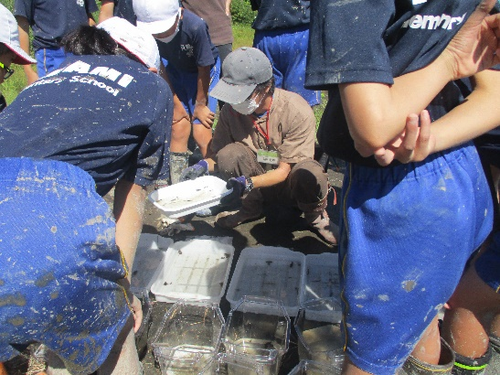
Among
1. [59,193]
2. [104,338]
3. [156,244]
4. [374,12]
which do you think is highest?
[374,12]

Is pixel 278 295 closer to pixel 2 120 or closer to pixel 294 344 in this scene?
pixel 294 344

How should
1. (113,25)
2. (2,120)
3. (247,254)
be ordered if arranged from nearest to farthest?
(2,120) < (113,25) < (247,254)

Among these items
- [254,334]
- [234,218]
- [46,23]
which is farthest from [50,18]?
[254,334]

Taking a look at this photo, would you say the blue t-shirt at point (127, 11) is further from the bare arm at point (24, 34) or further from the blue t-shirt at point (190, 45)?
the bare arm at point (24, 34)

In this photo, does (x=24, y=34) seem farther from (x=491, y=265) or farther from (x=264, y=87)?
(x=491, y=265)

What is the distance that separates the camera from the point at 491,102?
1.12 meters

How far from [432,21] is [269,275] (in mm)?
1848

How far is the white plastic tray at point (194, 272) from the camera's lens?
2359 millimetres

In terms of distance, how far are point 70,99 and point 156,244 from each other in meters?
1.50

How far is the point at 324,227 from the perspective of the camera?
292cm

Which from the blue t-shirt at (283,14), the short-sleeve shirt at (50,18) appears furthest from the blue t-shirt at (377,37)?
the short-sleeve shirt at (50,18)

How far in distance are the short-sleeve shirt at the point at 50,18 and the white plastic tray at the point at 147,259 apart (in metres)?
2.20

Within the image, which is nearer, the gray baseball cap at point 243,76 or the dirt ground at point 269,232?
the gray baseball cap at point 243,76

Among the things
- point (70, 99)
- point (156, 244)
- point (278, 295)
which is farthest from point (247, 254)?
point (70, 99)
